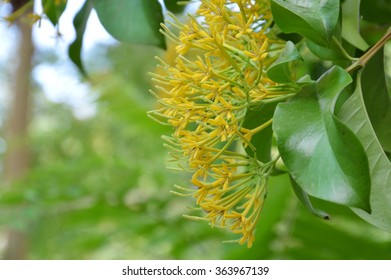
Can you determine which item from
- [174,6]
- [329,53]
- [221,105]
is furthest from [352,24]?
[174,6]

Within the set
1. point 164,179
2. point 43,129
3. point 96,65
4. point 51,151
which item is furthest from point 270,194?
point 43,129

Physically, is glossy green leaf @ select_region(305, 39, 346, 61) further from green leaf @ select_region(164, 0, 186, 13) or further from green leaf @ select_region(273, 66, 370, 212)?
green leaf @ select_region(164, 0, 186, 13)

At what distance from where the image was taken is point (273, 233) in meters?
1.45

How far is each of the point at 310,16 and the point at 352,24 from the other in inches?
4.6

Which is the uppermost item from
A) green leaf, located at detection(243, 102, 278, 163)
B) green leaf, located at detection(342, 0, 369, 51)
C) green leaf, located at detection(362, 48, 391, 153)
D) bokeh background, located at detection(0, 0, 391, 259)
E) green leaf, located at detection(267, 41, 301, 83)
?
green leaf, located at detection(267, 41, 301, 83)

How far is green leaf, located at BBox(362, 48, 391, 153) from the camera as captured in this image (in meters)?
0.58

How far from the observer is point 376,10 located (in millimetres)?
662

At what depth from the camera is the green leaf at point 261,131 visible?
0.55m

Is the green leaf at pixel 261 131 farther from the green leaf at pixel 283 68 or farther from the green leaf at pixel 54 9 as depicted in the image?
the green leaf at pixel 54 9

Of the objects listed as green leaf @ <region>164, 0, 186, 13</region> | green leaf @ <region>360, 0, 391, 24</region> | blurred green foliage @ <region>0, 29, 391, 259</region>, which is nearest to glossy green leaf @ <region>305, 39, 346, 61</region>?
green leaf @ <region>360, 0, 391, 24</region>

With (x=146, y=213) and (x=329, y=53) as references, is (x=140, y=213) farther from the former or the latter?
(x=329, y=53)

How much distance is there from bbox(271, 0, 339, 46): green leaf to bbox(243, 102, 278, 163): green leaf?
7 cm

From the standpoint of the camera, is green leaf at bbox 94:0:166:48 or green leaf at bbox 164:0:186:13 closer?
green leaf at bbox 94:0:166:48

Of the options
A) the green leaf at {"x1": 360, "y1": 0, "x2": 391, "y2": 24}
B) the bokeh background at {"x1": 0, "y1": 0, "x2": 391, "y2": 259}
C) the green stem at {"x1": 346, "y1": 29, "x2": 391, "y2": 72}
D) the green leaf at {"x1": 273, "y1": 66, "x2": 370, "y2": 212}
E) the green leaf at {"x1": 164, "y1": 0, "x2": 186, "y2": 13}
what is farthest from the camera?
the bokeh background at {"x1": 0, "y1": 0, "x2": 391, "y2": 259}
